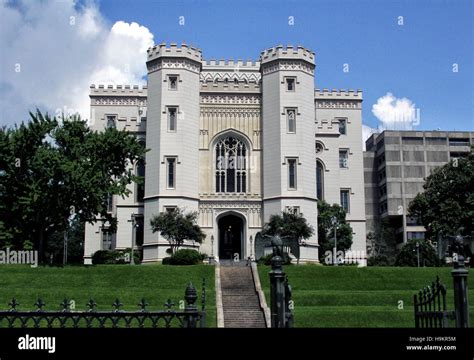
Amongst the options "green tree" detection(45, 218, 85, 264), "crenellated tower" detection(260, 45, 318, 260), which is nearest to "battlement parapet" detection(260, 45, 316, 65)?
"crenellated tower" detection(260, 45, 318, 260)

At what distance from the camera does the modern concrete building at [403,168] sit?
8119 cm

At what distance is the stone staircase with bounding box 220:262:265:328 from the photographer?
81.4 feet

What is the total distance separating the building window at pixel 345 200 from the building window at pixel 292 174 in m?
10.7

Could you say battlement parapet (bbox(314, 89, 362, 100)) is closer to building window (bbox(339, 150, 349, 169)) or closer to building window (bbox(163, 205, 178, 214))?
building window (bbox(339, 150, 349, 169))

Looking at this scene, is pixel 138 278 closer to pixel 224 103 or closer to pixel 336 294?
pixel 336 294

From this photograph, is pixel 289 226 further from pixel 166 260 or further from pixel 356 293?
pixel 356 293

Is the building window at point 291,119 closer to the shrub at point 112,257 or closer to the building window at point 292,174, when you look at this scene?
the building window at point 292,174

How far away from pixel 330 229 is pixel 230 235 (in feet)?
26.9

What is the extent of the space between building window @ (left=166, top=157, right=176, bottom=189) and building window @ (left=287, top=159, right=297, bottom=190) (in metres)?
8.47

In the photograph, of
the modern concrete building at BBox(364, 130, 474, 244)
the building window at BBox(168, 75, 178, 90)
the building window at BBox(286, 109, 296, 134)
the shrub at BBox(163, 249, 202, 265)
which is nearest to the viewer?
the shrub at BBox(163, 249, 202, 265)

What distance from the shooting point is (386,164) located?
270ft
